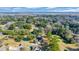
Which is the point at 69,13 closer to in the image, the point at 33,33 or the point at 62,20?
the point at 62,20
